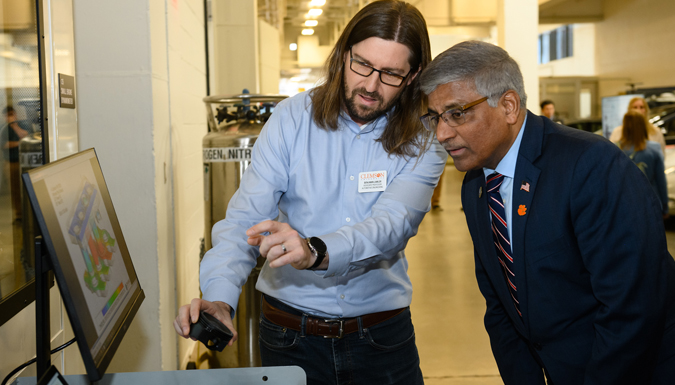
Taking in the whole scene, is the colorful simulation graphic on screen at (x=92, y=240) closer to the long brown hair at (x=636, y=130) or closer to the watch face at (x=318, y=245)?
the watch face at (x=318, y=245)

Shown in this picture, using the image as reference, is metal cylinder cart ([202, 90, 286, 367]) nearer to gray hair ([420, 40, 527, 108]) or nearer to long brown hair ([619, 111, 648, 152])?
gray hair ([420, 40, 527, 108])

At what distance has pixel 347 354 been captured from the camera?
160 cm

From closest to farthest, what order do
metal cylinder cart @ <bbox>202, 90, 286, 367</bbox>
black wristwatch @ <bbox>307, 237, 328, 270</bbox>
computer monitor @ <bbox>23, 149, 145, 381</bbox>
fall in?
computer monitor @ <bbox>23, 149, 145, 381</bbox> < black wristwatch @ <bbox>307, 237, 328, 270</bbox> < metal cylinder cart @ <bbox>202, 90, 286, 367</bbox>

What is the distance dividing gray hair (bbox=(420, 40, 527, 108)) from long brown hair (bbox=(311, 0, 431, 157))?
18 centimetres

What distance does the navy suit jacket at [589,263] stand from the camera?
4.14 feet

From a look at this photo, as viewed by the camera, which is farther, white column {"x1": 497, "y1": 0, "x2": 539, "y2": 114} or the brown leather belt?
white column {"x1": 497, "y1": 0, "x2": 539, "y2": 114}

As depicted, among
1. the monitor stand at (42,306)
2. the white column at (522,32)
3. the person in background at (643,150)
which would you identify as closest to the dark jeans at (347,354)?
the monitor stand at (42,306)

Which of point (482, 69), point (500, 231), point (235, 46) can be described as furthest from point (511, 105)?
point (235, 46)

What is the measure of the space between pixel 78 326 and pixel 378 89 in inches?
40.9

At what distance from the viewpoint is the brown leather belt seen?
1583mm

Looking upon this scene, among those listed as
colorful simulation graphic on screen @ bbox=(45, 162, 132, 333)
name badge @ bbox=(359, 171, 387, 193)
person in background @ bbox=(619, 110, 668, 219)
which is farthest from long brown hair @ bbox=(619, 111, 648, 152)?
colorful simulation graphic on screen @ bbox=(45, 162, 132, 333)

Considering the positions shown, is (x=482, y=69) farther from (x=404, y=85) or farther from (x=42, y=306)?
(x=42, y=306)

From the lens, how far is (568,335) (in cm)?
140

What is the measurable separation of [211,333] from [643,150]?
5.88m
